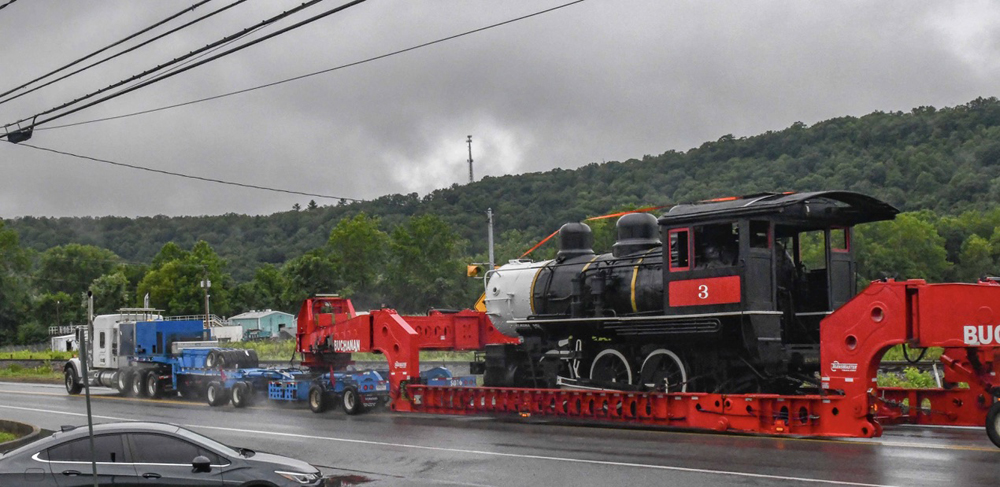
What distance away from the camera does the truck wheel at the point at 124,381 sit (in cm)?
3144

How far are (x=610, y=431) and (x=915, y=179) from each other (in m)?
61.1

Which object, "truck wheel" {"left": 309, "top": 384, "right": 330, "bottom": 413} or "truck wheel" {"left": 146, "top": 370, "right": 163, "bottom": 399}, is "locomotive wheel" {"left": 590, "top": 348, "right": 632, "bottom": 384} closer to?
"truck wheel" {"left": 309, "top": 384, "right": 330, "bottom": 413}

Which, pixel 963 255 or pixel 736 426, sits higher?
pixel 963 255

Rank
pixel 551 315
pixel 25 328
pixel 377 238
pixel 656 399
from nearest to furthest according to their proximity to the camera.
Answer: pixel 656 399 < pixel 551 315 < pixel 377 238 < pixel 25 328

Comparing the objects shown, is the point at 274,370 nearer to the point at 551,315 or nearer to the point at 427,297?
the point at 551,315

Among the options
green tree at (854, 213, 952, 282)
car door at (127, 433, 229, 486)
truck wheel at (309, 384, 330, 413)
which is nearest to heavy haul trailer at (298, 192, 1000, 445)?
truck wheel at (309, 384, 330, 413)

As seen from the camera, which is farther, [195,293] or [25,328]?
[25,328]

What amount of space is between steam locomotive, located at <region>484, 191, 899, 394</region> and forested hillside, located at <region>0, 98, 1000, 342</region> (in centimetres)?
2805

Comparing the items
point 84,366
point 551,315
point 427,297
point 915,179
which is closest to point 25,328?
point 427,297

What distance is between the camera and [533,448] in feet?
52.5

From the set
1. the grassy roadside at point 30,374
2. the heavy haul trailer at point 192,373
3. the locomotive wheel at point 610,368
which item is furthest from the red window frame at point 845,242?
the grassy roadside at point 30,374

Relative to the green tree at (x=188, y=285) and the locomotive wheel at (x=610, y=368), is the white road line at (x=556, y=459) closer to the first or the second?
the locomotive wheel at (x=610, y=368)

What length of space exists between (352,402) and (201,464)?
13.1m

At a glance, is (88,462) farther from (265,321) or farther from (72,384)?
(265,321)
